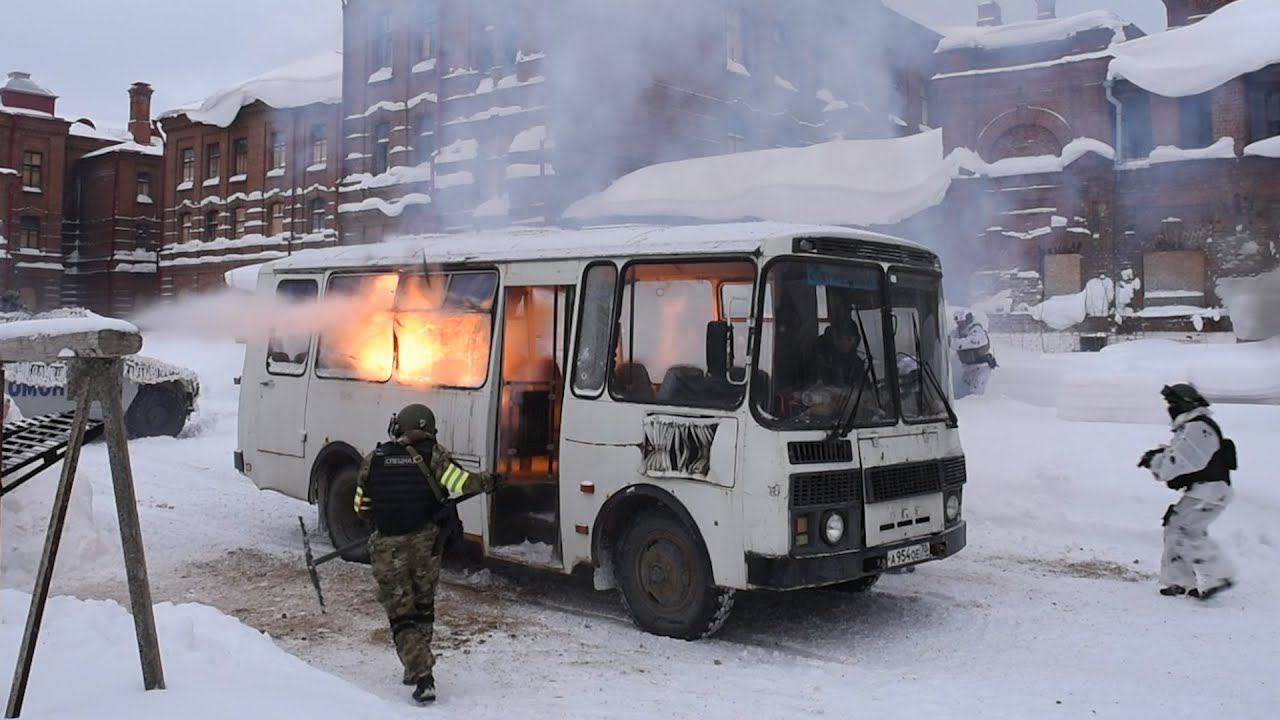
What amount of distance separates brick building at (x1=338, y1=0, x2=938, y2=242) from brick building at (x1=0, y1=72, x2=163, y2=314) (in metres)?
17.0

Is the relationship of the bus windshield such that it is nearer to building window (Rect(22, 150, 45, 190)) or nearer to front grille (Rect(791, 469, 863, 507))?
front grille (Rect(791, 469, 863, 507))

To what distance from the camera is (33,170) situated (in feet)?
153

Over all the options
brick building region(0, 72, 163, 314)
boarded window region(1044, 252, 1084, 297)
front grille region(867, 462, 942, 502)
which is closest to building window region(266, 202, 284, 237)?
brick building region(0, 72, 163, 314)

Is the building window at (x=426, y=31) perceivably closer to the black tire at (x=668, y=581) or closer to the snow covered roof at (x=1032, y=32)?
the snow covered roof at (x=1032, y=32)

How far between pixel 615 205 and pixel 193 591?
21.2 m

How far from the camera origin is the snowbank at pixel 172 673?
13.5 ft

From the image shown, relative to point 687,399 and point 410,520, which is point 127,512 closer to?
point 410,520

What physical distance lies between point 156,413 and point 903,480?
13260 mm

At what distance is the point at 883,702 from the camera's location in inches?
203

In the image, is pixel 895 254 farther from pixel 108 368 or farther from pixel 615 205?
pixel 615 205

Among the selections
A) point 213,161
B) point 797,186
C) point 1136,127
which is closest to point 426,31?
point 797,186

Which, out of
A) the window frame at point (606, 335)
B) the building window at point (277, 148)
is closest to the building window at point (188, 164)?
the building window at point (277, 148)

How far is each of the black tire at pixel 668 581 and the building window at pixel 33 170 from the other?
49544 millimetres

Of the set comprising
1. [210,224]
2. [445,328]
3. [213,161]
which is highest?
[213,161]
